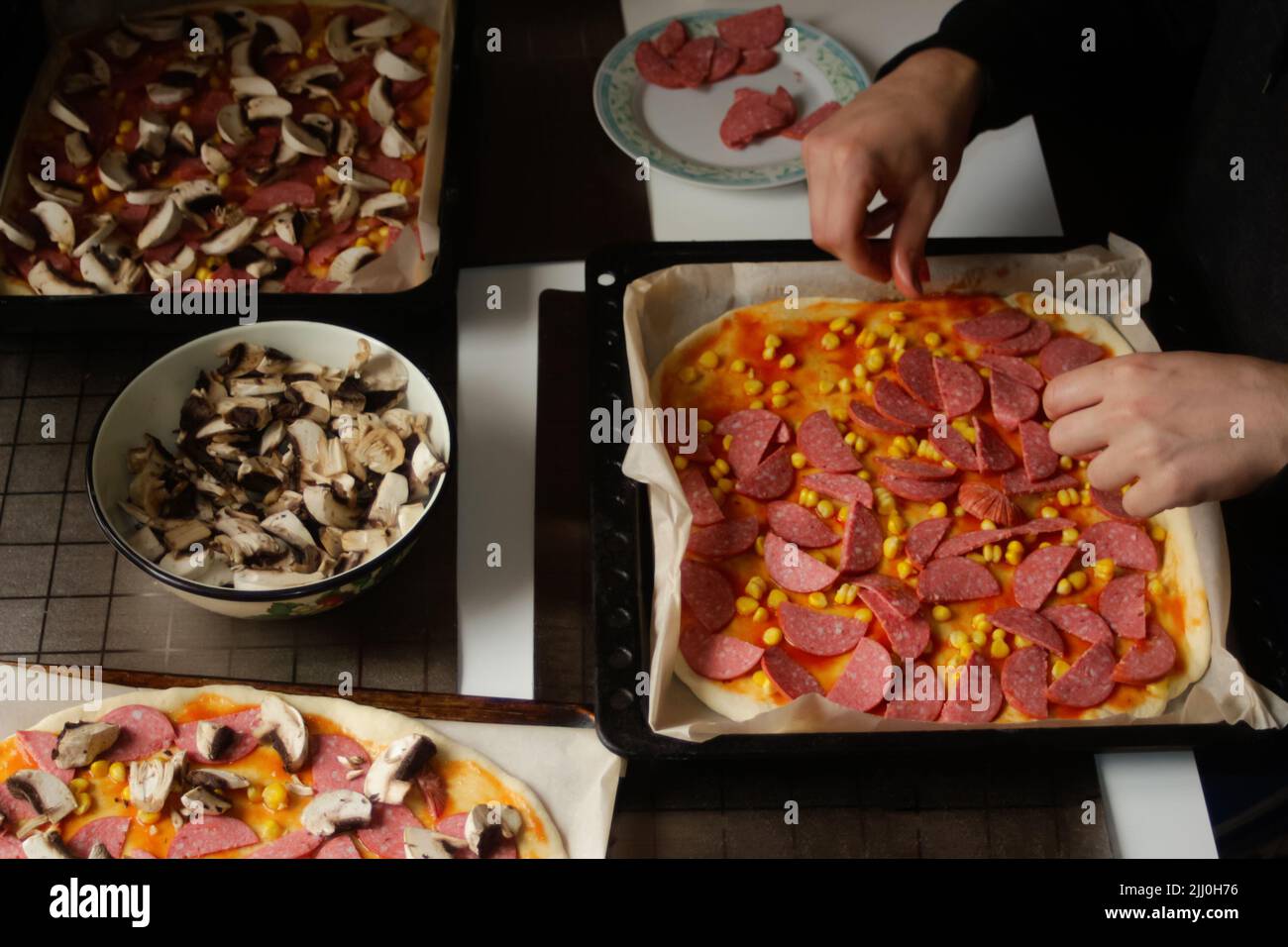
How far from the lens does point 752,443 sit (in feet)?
5.52

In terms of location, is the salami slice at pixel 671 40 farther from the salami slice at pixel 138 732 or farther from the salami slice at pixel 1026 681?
the salami slice at pixel 138 732

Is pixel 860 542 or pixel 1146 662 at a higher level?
pixel 860 542

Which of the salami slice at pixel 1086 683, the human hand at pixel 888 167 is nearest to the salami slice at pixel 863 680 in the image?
the salami slice at pixel 1086 683

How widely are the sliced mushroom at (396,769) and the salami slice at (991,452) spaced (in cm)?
88

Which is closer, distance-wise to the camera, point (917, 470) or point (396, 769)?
point (396, 769)

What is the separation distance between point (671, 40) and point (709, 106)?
0.56 feet

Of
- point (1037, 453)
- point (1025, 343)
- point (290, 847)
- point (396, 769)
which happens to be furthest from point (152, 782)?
point (1025, 343)

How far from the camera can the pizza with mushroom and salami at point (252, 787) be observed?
1.36 meters

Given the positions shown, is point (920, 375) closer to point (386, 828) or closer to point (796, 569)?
point (796, 569)

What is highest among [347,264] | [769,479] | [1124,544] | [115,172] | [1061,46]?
[1061,46]

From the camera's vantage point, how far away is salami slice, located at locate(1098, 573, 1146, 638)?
Result: 154 cm

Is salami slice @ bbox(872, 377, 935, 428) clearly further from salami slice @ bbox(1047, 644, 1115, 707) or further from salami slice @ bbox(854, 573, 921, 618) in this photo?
salami slice @ bbox(1047, 644, 1115, 707)

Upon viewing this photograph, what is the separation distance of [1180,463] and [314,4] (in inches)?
74.2

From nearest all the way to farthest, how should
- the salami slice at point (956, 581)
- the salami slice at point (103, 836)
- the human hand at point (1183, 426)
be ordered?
the salami slice at point (103, 836)
the human hand at point (1183, 426)
the salami slice at point (956, 581)
